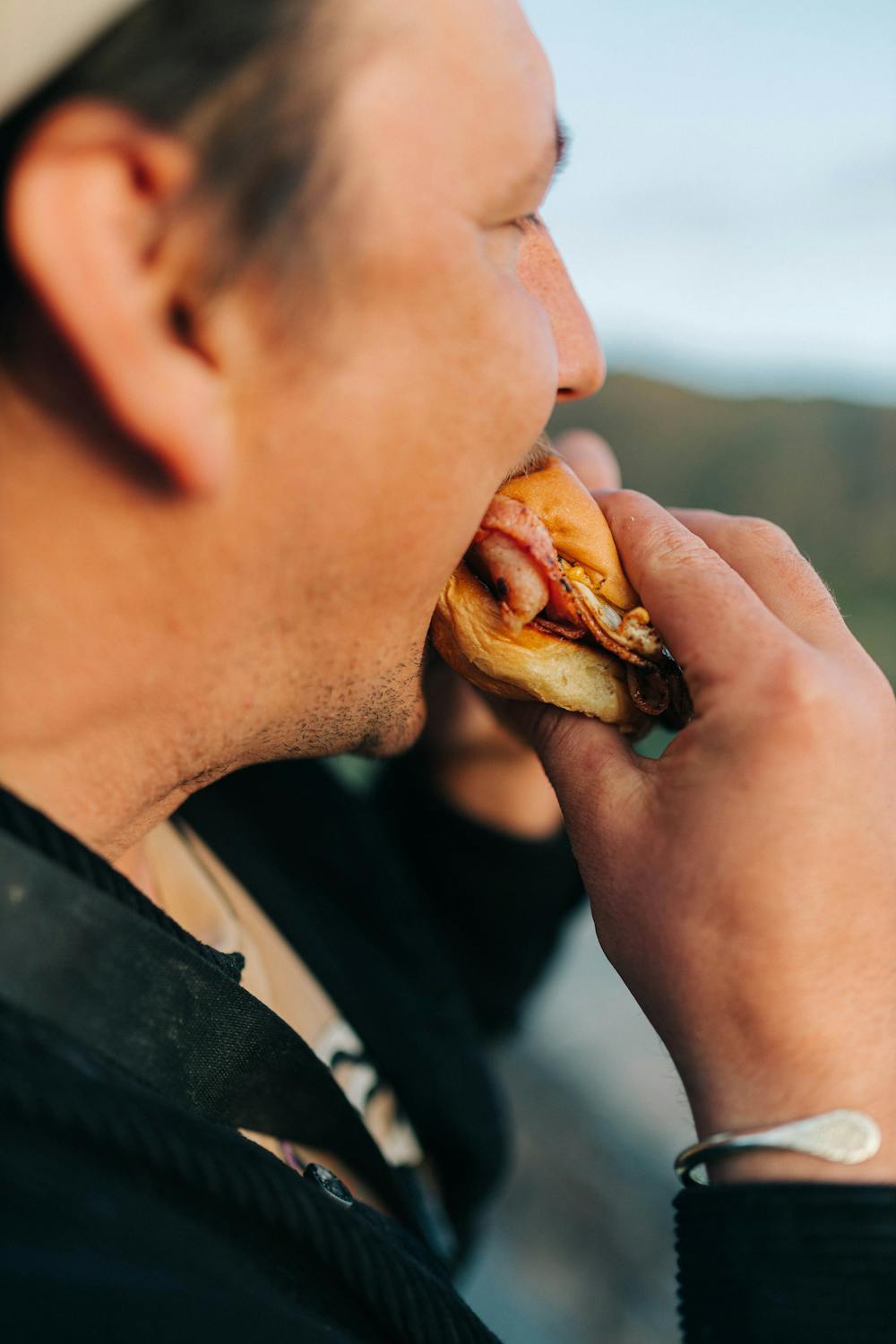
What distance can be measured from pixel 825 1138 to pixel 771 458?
35.1 feet

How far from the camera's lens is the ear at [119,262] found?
0.92 metres

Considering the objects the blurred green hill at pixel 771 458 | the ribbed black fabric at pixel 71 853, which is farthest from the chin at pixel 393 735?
the blurred green hill at pixel 771 458

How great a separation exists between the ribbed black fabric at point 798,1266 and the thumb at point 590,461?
1531 millimetres

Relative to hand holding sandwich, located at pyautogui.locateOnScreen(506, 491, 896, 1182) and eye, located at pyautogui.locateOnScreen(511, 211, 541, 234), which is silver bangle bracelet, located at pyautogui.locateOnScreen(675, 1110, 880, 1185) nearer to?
hand holding sandwich, located at pyautogui.locateOnScreen(506, 491, 896, 1182)

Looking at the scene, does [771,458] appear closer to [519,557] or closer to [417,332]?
[519,557]

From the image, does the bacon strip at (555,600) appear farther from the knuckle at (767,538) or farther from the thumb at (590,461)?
the thumb at (590,461)

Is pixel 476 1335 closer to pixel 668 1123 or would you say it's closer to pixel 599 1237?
pixel 599 1237

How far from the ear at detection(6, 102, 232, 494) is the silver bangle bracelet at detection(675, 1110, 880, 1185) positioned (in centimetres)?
103

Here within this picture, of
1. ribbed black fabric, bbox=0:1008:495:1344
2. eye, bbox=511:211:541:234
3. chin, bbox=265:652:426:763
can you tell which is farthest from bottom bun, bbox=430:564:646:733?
ribbed black fabric, bbox=0:1008:495:1344

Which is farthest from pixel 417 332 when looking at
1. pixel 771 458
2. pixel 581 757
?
pixel 771 458

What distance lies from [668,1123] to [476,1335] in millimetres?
2562

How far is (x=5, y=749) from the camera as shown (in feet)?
3.61

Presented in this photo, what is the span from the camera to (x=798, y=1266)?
1.03 metres

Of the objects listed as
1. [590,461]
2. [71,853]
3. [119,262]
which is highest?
[119,262]
